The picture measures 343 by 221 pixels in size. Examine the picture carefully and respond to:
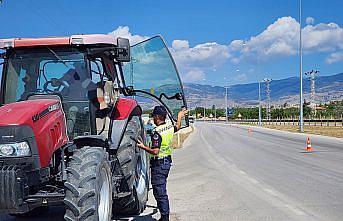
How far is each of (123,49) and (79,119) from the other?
1.16 metres

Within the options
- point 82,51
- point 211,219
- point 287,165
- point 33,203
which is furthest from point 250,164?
point 33,203

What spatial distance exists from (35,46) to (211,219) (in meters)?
3.81

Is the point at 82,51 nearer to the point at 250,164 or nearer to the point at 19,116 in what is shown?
the point at 19,116

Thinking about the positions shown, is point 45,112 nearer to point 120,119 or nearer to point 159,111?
point 120,119

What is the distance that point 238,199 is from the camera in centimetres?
943

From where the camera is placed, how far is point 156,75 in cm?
777

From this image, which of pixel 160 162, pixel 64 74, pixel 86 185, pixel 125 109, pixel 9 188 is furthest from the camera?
pixel 125 109

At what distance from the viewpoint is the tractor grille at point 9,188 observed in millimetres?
4918

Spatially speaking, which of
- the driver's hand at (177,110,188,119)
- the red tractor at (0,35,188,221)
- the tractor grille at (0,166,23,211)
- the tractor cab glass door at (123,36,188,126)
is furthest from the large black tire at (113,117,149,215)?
the tractor grille at (0,166,23,211)

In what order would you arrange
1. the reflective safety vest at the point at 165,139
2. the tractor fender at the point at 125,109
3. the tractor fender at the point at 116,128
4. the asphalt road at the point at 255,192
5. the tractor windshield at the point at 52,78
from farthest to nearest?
the asphalt road at the point at 255,192
the tractor fender at the point at 125,109
the reflective safety vest at the point at 165,139
the tractor windshield at the point at 52,78
the tractor fender at the point at 116,128

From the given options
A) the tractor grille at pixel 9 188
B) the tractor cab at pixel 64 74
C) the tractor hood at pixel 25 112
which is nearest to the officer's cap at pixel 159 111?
the tractor cab at pixel 64 74

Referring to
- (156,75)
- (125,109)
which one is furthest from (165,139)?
(156,75)

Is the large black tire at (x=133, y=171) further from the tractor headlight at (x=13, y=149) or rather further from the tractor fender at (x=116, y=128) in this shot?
the tractor headlight at (x=13, y=149)

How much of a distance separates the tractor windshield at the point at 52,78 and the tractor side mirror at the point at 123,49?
517 millimetres
